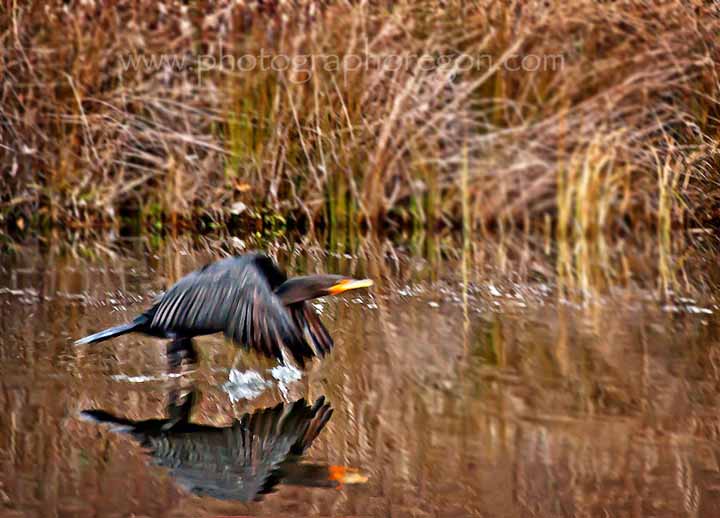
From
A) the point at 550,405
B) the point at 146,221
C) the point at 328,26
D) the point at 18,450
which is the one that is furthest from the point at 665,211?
the point at 18,450

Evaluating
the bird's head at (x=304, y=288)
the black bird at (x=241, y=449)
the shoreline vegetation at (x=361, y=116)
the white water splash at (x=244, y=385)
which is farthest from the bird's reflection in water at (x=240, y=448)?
the shoreline vegetation at (x=361, y=116)

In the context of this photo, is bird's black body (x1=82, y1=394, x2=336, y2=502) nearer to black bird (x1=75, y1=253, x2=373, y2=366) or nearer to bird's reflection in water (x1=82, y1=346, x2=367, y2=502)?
bird's reflection in water (x1=82, y1=346, x2=367, y2=502)

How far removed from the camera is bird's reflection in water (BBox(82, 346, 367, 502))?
397cm

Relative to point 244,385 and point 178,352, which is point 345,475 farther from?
point 178,352

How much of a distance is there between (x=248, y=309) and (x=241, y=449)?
2.23ft

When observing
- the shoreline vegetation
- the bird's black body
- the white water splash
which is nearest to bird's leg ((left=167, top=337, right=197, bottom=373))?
the white water splash

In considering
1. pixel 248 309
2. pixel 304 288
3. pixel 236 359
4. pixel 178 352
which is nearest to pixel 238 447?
pixel 248 309

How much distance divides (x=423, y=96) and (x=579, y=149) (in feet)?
3.94

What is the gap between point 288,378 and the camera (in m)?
5.33

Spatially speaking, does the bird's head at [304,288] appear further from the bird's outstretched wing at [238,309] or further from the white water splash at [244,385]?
the white water splash at [244,385]

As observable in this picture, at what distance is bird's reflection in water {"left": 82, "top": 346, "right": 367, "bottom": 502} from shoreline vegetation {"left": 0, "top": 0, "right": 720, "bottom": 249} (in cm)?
460

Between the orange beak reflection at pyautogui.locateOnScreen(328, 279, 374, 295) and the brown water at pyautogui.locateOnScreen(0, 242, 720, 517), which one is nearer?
the brown water at pyautogui.locateOnScreen(0, 242, 720, 517)

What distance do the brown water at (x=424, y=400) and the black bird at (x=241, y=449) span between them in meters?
0.05

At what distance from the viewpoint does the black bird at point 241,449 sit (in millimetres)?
3969
